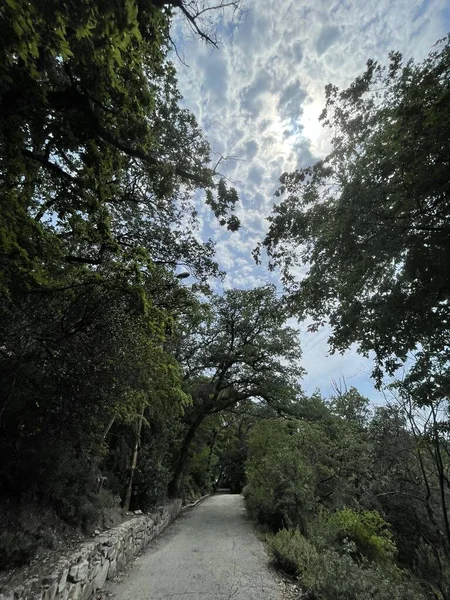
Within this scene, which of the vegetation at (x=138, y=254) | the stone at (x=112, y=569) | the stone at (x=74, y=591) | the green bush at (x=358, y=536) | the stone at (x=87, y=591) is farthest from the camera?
the green bush at (x=358, y=536)

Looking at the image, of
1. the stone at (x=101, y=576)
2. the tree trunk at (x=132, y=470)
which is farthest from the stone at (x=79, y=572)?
the tree trunk at (x=132, y=470)

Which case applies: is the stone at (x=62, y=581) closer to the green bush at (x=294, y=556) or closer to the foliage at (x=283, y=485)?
the green bush at (x=294, y=556)

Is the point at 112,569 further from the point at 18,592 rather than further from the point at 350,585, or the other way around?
the point at 350,585

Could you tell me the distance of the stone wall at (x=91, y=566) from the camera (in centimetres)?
351

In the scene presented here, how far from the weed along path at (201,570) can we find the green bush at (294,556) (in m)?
0.35

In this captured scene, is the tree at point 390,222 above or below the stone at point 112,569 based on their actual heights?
above

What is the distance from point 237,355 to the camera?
14.9 m

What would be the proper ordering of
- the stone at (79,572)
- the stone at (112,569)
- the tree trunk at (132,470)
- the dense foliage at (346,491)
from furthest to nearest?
the tree trunk at (132,470)
the dense foliage at (346,491)
the stone at (112,569)
the stone at (79,572)

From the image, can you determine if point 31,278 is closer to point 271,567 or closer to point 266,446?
point 271,567

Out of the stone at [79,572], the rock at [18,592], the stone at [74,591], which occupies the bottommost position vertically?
the stone at [74,591]

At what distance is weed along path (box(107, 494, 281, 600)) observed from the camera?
4.81m

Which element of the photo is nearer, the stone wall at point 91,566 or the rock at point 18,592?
the rock at point 18,592

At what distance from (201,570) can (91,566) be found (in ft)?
7.59

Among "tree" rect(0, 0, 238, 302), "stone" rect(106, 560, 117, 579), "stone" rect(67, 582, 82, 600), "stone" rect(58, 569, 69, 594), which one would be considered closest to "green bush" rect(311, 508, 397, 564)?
"stone" rect(106, 560, 117, 579)
